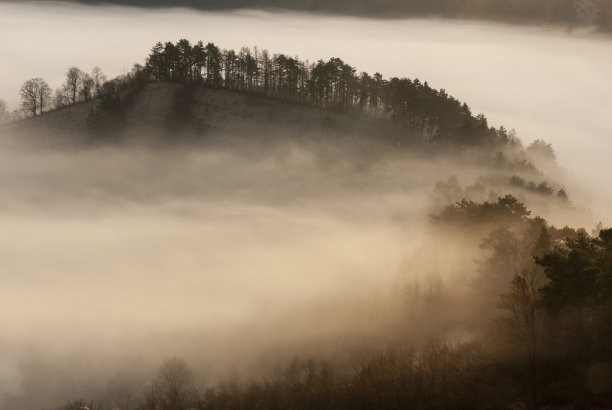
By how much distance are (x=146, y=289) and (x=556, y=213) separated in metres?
106

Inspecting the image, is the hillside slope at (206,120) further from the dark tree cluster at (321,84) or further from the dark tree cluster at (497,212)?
the dark tree cluster at (497,212)

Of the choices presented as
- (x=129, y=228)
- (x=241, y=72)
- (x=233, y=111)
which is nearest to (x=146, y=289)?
(x=129, y=228)

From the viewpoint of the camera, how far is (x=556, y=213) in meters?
116

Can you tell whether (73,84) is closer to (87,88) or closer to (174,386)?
(87,88)

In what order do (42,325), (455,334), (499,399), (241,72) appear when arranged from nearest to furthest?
1. (499,399)
2. (455,334)
3. (42,325)
4. (241,72)

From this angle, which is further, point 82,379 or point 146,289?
point 146,289

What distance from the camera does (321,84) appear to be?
180 m

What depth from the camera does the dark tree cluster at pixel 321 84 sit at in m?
175

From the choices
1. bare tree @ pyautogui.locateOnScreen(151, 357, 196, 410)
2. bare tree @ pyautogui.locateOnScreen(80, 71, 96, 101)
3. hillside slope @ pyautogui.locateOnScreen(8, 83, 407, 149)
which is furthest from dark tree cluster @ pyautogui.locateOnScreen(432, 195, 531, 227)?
bare tree @ pyautogui.locateOnScreen(80, 71, 96, 101)

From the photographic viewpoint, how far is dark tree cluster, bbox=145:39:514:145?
175 m

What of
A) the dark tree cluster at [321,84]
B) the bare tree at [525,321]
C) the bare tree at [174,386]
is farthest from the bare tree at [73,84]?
the bare tree at [525,321]

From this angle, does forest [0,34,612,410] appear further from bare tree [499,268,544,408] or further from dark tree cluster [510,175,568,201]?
dark tree cluster [510,175,568,201]

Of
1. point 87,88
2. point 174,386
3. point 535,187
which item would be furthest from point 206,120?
point 174,386

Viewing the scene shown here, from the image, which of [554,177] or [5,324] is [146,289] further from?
[554,177]
